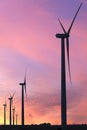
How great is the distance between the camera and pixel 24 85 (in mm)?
138000

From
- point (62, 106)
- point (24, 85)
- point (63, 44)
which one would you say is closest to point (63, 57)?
point (63, 44)

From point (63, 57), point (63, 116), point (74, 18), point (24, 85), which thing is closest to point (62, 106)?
point (63, 116)

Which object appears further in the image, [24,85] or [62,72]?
[24,85]

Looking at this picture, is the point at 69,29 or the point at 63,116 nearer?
the point at 63,116

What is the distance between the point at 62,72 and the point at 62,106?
616cm

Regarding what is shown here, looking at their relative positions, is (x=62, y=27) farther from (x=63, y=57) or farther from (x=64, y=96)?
(x=64, y=96)

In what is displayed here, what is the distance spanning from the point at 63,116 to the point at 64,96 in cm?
315

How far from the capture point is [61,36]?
88.2 m
